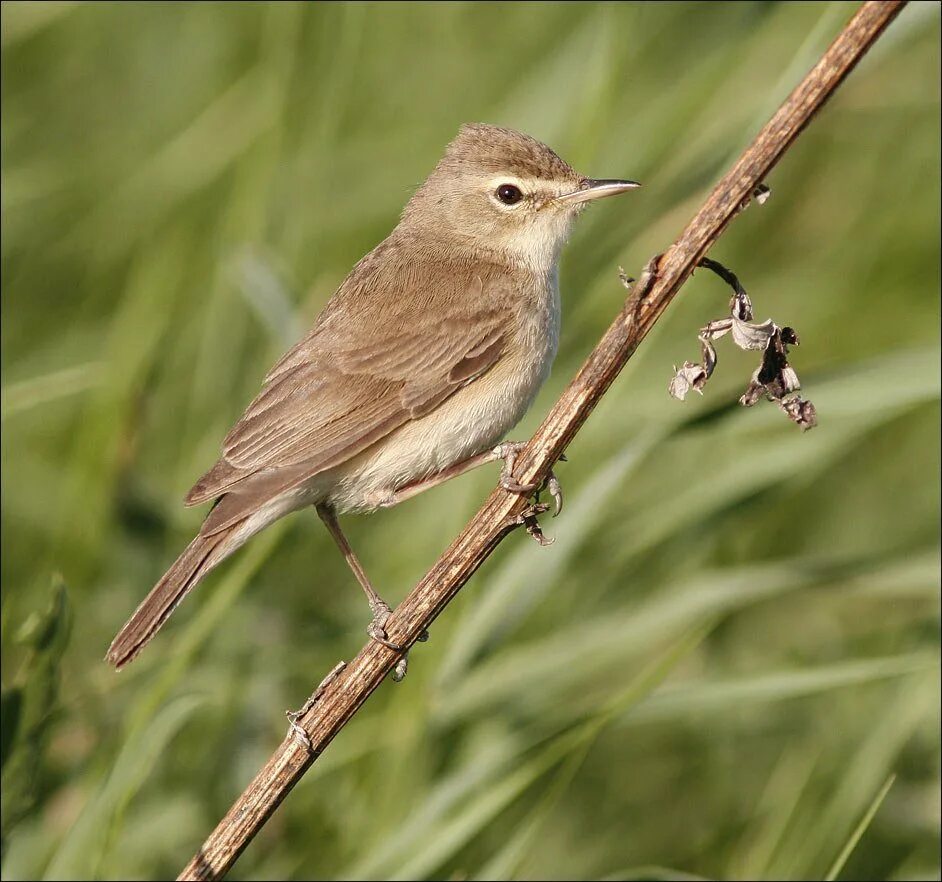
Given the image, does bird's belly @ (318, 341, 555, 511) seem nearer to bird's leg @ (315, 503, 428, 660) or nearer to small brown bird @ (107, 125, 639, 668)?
small brown bird @ (107, 125, 639, 668)

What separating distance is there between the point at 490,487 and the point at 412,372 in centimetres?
67

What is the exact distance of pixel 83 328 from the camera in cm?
506

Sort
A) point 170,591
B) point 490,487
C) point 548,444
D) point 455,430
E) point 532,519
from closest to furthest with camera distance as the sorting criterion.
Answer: point 548,444 < point 532,519 < point 170,591 < point 455,430 < point 490,487

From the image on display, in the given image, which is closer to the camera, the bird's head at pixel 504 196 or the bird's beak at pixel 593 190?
the bird's beak at pixel 593 190

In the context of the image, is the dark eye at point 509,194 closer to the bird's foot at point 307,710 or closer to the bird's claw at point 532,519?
the bird's claw at point 532,519

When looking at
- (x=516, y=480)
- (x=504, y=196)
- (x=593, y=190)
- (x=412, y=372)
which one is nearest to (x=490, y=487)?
(x=412, y=372)

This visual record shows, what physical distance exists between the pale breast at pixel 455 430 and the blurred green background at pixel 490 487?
22cm

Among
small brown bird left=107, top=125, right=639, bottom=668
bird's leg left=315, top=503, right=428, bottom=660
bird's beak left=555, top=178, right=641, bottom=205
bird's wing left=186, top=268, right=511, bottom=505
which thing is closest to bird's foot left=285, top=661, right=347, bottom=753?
bird's leg left=315, top=503, right=428, bottom=660

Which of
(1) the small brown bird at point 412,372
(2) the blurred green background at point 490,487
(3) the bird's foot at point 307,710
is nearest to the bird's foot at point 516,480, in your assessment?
(1) the small brown bird at point 412,372

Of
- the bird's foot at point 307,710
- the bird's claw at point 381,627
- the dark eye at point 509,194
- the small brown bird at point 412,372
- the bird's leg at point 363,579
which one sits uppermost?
the dark eye at point 509,194

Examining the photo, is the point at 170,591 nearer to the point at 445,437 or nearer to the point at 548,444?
the point at 445,437

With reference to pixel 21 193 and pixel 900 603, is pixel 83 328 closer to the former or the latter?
pixel 21 193

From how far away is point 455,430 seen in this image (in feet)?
11.5

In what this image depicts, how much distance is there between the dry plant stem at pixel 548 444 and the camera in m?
2.31
